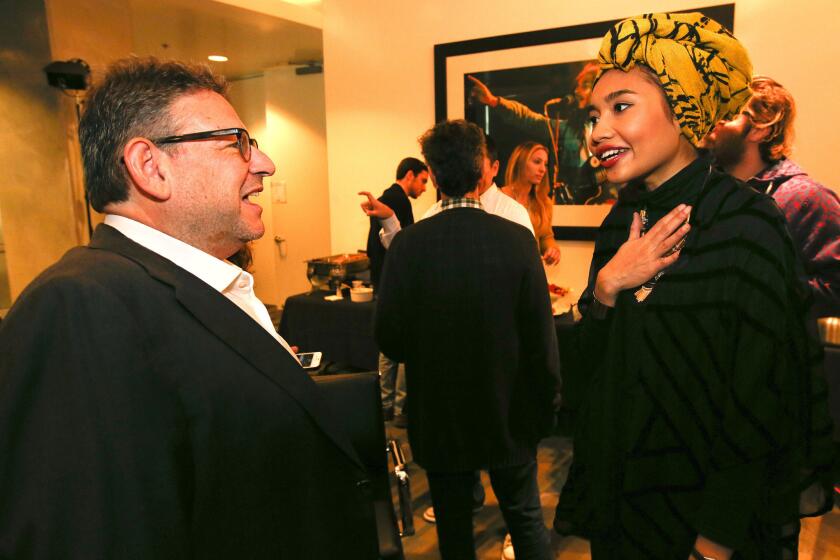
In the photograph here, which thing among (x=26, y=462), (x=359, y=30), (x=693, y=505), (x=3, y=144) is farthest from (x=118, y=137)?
(x=3, y=144)

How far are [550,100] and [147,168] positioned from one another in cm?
281

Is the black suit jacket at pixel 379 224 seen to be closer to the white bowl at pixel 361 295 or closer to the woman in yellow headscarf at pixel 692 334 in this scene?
the white bowl at pixel 361 295

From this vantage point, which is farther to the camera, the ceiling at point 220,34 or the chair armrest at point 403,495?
the ceiling at point 220,34

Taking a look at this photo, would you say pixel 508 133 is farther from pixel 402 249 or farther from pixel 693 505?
pixel 693 505

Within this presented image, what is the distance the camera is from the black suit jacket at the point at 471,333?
1698 mm

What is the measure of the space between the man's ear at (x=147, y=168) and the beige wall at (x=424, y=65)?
279 centimetres

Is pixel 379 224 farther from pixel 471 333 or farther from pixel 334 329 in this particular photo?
pixel 471 333

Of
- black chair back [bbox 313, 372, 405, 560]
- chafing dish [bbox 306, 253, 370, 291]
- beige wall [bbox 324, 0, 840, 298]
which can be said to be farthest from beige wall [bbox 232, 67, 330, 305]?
black chair back [bbox 313, 372, 405, 560]

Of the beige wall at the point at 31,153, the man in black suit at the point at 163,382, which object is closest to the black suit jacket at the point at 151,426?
the man in black suit at the point at 163,382

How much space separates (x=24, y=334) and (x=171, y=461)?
0.24m

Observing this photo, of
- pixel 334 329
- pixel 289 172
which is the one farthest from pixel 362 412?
pixel 289 172

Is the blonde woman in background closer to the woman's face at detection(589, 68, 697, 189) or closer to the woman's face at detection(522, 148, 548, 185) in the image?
the woman's face at detection(522, 148, 548, 185)

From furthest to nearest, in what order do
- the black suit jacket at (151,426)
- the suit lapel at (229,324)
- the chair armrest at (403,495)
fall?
the chair armrest at (403,495) → the suit lapel at (229,324) → the black suit jacket at (151,426)

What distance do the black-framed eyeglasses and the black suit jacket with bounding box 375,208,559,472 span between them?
819 millimetres
